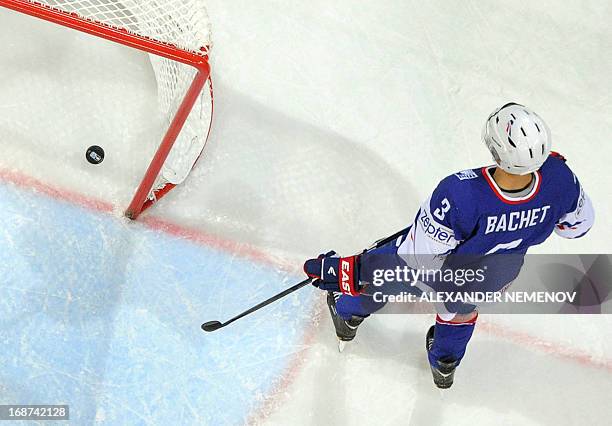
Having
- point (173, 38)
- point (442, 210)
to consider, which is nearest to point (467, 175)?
point (442, 210)

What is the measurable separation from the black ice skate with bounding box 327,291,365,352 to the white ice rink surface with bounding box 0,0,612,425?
0.25 ft

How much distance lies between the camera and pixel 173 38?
8.37 feet

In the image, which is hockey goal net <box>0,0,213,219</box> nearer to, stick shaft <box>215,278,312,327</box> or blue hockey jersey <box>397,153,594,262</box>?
stick shaft <box>215,278,312,327</box>

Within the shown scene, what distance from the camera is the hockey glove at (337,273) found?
2434mm

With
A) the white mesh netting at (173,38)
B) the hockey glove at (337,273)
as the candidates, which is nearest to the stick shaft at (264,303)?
the hockey glove at (337,273)

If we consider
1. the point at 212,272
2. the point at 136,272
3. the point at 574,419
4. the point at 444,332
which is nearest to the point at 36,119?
the point at 136,272

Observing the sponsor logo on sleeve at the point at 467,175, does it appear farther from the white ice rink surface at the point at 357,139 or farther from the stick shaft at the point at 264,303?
the white ice rink surface at the point at 357,139

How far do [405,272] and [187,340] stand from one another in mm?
945

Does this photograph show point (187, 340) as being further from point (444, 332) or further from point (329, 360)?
point (444, 332)

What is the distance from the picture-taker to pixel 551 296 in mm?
3141

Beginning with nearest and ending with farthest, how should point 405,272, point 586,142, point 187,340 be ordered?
point 405,272
point 187,340
point 586,142

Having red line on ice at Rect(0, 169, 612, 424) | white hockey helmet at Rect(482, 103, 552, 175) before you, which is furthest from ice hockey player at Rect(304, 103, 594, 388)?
red line on ice at Rect(0, 169, 612, 424)

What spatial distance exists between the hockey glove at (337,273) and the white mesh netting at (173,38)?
75 cm

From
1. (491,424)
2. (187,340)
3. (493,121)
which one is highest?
(493,121)
